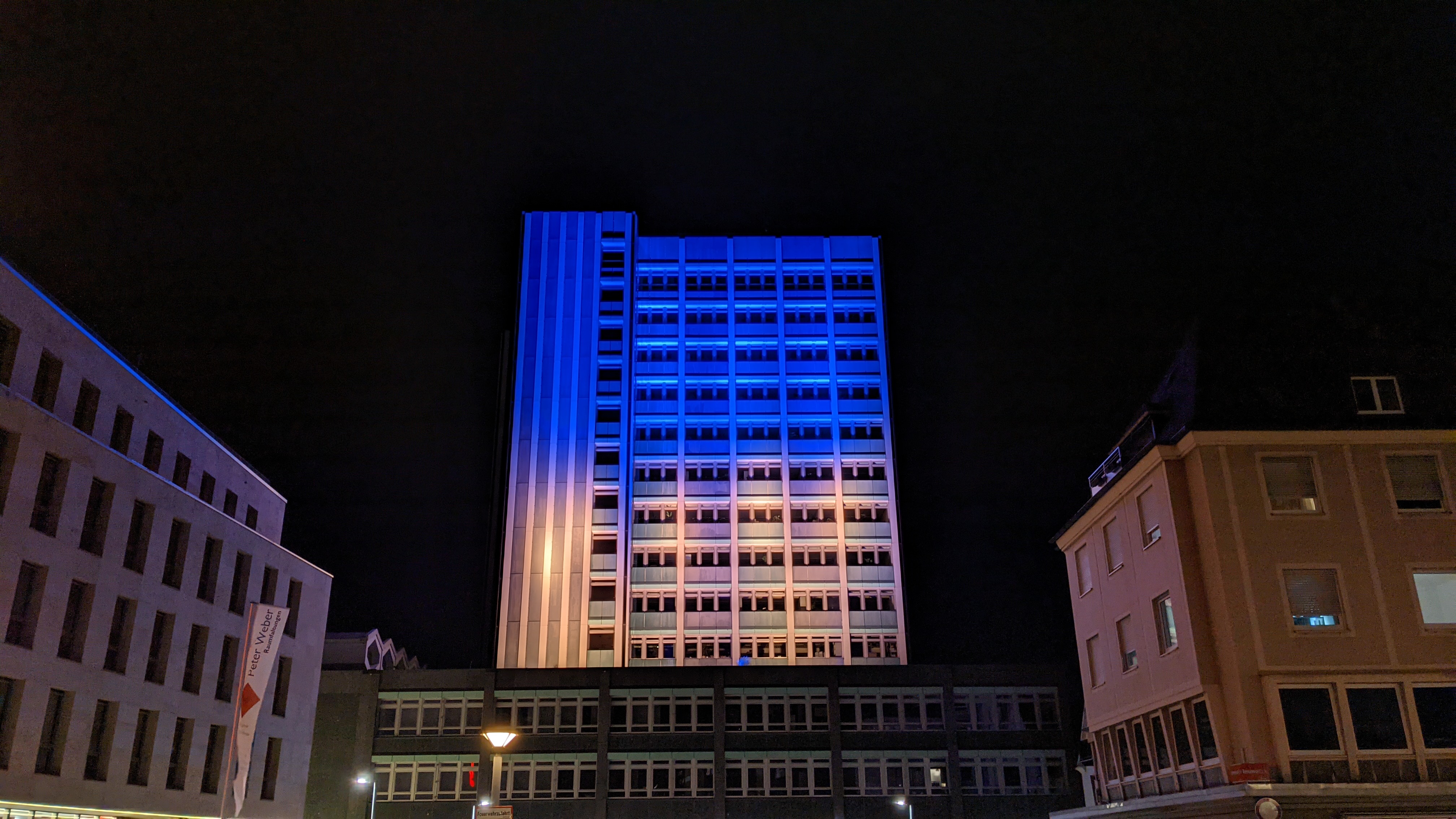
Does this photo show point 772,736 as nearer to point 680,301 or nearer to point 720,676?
point 720,676

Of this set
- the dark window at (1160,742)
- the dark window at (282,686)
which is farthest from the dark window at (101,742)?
the dark window at (1160,742)

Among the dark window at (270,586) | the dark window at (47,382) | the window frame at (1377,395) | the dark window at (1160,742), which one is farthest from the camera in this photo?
the dark window at (270,586)

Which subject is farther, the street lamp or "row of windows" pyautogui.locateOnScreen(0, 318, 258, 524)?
"row of windows" pyautogui.locateOnScreen(0, 318, 258, 524)

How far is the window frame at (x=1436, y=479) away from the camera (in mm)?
28672

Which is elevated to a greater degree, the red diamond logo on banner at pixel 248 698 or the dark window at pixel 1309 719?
the red diamond logo on banner at pixel 248 698

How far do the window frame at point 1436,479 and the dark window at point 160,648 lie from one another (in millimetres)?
41882

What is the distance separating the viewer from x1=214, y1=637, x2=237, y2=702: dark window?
47.5 meters

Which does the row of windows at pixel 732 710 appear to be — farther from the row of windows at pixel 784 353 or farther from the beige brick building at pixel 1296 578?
the beige brick building at pixel 1296 578

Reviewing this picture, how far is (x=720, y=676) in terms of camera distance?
78.8 metres

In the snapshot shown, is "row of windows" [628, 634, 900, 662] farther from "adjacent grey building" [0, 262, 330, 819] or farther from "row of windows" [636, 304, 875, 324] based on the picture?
"adjacent grey building" [0, 262, 330, 819]

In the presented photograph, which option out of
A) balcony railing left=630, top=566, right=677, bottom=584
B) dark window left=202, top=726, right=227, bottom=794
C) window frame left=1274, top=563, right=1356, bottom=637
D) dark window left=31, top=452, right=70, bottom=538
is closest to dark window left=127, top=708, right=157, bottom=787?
dark window left=202, top=726, right=227, bottom=794

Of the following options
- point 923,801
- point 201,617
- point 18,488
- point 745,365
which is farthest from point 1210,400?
point 745,365

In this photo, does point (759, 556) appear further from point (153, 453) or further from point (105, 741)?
point (105, 741)

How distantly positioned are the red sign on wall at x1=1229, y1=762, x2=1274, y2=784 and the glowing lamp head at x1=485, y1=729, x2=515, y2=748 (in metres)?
17.3
